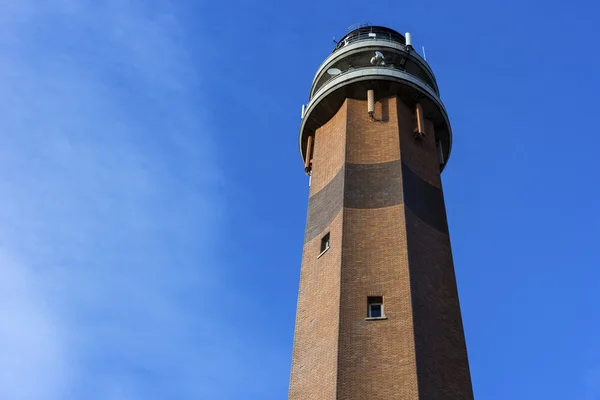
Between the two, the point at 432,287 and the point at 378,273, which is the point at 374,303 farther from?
the point at 432,287

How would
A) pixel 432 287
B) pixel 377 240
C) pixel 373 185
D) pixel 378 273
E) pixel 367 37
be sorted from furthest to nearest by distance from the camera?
pixel 367 37 < pixel 373 185 < pixel 377 240 < pixel 432 287 < pixel 378 273

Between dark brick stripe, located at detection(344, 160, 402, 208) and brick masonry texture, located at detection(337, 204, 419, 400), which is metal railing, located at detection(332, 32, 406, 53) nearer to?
dark brick stripe, located at detection(344, 160, 402, 208)

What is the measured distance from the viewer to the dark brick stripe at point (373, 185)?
2436 cm

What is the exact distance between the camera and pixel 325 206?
2572 centimetres

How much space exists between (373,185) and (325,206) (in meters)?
1.95

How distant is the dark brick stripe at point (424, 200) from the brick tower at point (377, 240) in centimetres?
6

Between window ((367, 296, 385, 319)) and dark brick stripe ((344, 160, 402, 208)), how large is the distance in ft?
13.3

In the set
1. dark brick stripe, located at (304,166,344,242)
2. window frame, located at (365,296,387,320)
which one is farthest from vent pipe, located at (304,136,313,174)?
window frame, located at (365,296,387,320)

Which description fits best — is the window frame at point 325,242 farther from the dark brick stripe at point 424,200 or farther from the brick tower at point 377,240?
the dark brick stripe at point 424,200

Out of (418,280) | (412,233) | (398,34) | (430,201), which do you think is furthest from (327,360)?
(398,34)

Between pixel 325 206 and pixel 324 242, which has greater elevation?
pixel 325 206

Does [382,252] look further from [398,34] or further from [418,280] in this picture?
[398,34]

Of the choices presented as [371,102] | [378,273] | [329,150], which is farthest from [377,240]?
[371,102]

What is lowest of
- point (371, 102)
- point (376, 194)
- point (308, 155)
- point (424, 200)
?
point (376, 194)
